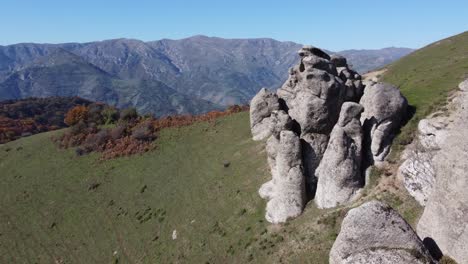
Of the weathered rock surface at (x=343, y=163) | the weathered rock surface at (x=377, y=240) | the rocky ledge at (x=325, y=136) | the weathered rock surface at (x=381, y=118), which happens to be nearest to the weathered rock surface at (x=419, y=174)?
the weathered rock surface at (x=381, y=118)

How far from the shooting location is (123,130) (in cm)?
8419

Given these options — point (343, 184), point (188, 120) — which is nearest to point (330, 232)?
point (343, 184)

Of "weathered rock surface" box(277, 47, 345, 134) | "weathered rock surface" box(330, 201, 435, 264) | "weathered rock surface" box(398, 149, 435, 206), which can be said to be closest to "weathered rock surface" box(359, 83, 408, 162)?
"weathered rock surface" box(398, 149, 435, 206)

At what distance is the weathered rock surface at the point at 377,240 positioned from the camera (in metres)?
19.4

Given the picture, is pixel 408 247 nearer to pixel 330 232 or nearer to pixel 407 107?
pixel 330 232

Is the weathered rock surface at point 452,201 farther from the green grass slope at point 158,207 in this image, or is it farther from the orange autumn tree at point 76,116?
the orange autumn tree at point 76,116

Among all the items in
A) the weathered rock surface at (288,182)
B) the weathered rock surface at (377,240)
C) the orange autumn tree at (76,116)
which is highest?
the weathered rock surface at (377,240)

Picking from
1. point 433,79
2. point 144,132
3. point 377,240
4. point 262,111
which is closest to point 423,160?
point 377,240

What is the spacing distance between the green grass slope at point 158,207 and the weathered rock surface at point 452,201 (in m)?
8.74

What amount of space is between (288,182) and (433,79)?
27.0 meters

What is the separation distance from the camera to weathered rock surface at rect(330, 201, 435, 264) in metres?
19.4

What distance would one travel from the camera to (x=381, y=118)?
3328 centimetres

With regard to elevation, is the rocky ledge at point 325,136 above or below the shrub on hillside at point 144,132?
above

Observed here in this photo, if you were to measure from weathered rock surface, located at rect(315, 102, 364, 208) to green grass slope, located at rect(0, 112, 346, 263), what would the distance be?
2212 millimetres
